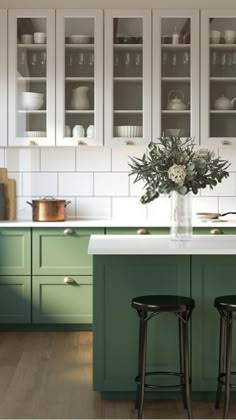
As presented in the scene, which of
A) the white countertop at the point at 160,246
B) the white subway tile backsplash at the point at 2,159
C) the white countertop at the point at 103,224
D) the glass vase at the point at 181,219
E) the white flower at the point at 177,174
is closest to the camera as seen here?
the white countertop at the point at 160,246

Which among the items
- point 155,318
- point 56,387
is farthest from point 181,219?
point 56,387

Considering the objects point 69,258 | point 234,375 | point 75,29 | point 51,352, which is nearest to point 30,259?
point 69,258

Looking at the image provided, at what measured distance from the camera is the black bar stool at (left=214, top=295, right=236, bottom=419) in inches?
141


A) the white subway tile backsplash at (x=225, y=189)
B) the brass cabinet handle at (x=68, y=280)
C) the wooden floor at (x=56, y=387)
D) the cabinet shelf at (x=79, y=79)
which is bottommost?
the wooden floor at (x=56, y=387)

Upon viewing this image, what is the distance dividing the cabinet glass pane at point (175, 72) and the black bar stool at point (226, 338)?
2261 millimetres

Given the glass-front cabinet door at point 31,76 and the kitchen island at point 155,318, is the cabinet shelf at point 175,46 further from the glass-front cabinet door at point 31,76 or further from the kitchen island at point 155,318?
the kitchen island at point 155,318

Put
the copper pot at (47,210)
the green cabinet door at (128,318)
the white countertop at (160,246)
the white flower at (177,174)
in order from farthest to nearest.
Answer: the copper pot at (47,210)
the white flower at (177,174)
the green cabinet door at (128,318)
the white countertop at (160,246)

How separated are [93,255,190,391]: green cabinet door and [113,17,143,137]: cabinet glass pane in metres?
2.07

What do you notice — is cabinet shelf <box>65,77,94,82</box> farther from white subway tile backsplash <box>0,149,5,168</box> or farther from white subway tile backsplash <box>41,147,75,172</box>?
white subway tile backsplash <box>0,149,5,168</box>

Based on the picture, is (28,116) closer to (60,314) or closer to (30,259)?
(30,259)

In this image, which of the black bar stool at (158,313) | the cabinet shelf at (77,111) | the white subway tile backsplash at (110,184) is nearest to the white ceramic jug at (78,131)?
the cabinet shelf at (77,111)

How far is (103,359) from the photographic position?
383 centimetres

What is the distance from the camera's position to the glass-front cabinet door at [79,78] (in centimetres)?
568

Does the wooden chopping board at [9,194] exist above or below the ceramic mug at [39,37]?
below
